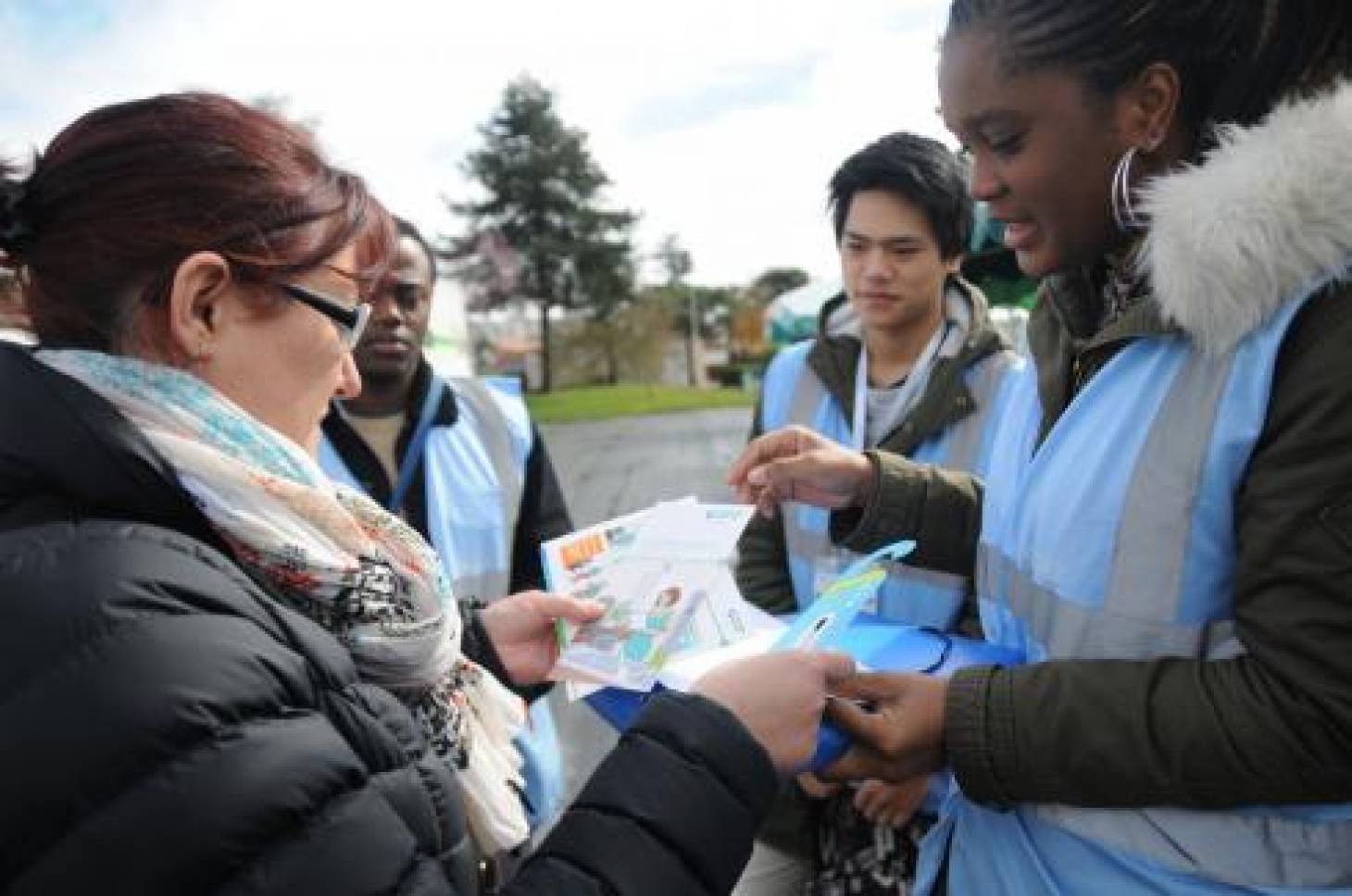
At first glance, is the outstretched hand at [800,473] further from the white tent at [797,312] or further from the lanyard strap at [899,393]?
the white tent at [797,312]

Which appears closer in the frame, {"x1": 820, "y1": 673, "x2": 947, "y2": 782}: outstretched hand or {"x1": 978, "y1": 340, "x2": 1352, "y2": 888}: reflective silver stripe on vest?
{"x1": 978, "y1": 340, "x2": 1352, "y2": 888}: reflective silver stripe on vest

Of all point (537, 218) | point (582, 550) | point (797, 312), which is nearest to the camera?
point (582, 550)

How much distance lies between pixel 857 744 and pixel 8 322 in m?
1.32

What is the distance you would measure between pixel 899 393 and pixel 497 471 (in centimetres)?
119

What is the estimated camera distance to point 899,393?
2.63 m

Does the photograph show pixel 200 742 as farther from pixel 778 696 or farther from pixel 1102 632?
pixel 1102 632

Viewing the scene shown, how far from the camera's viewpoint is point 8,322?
1313 millimetres

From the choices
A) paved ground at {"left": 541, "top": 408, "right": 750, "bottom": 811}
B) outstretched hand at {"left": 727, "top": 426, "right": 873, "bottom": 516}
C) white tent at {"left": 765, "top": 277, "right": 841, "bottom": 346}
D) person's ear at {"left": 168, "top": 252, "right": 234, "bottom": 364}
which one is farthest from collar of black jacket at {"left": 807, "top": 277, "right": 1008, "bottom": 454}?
white tent at {"left": 765, "top": 277, "right": 841, "bottom": 346}

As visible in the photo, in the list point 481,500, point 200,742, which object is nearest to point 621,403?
point 481,500

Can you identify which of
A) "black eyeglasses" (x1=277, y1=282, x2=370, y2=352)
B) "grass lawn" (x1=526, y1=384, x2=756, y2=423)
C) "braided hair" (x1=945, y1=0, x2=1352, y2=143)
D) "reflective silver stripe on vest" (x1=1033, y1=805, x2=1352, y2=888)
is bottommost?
"grass lawn" (x1=526, y1=384, x2=756, y2=423)

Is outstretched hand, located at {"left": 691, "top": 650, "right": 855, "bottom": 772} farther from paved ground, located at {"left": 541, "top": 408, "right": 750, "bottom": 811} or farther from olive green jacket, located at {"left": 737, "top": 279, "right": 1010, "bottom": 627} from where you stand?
A: paved ground, located at {"left": 541, "top": 408, "right": 750, "bottom": 811}

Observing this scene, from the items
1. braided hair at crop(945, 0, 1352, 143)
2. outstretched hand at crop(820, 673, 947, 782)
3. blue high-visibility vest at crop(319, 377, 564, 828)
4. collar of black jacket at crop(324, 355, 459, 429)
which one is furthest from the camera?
collar of black jacket at crop(324, 355, 459, 429)

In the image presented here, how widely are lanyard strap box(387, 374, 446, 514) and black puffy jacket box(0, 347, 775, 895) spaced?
5.31 ft

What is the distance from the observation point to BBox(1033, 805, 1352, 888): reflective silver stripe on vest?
3.82 ft
